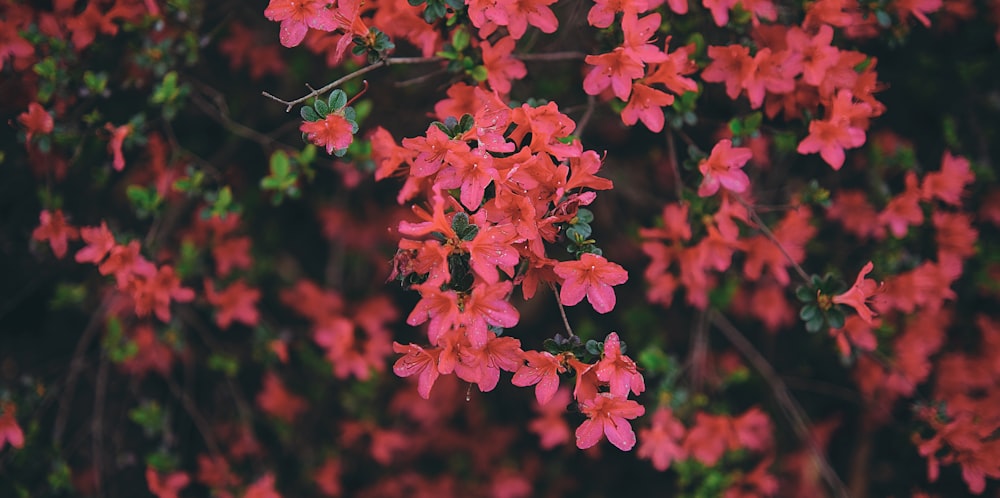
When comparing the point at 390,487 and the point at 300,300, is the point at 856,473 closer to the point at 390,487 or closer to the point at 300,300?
the point at 390,487

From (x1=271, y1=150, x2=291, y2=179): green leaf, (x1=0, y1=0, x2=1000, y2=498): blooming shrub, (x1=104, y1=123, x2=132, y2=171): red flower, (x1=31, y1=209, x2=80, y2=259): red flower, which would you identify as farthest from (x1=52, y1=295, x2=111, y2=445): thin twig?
(x1=271, y1=150, x2=291, y2=179): green leaf

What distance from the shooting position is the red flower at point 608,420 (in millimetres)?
1357

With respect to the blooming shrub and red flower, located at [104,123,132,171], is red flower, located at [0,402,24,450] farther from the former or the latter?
red flower, located at [104,123,132,171]

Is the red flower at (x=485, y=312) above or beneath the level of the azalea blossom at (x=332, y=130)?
beneath

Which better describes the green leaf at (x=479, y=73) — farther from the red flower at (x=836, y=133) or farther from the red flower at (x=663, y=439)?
the red flower at (x=663, y=439)

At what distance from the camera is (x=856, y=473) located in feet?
10.1

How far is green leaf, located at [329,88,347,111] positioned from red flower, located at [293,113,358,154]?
0.02 meters

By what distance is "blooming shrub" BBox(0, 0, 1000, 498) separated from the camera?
143 centimetres

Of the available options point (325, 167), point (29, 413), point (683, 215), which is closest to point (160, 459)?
point (29, 413)

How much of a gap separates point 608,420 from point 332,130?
800mm

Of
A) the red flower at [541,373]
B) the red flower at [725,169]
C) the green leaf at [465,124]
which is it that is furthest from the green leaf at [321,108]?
the red flower at [725,169]

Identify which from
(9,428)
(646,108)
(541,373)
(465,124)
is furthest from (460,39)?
(9,428)

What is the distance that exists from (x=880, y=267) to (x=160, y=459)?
2.29 metres

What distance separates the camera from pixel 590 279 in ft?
4.54
